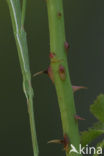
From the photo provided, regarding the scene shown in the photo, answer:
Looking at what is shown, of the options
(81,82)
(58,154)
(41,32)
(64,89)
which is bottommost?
(58,154)

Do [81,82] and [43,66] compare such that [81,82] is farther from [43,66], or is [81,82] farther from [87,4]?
[87,4]

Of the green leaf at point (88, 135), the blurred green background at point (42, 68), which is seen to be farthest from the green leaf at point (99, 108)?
the blurred green background at point (42, 68)

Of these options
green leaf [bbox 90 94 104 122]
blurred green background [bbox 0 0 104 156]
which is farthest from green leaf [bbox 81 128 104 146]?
blurred green background [bbox 0 0 104 156]

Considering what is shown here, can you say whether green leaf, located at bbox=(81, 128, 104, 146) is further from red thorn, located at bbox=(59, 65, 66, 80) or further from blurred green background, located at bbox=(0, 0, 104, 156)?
blurred green background, located at bbox=(0, 0, 104, 156)

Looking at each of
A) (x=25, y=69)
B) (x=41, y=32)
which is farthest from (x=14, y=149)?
(x=25, y=69)

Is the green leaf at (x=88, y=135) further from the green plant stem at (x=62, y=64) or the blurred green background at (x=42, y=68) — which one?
the blurred green background at (x=42, y=68)

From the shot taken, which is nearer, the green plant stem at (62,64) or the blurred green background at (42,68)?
the green plant stem at (62,64)

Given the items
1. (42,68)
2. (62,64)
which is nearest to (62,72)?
(62,64)
